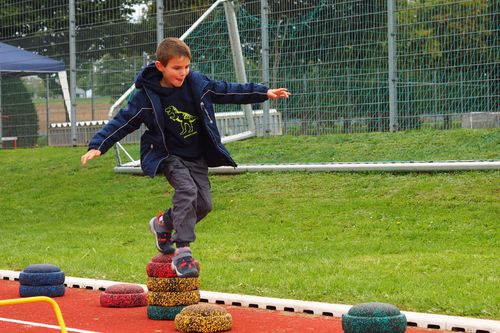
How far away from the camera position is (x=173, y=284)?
27.8 ft

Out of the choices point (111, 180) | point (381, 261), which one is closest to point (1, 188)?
point (111, 180)

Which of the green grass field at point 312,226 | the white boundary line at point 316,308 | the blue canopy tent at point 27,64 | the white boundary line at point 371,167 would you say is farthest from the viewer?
the blue canopy tent at point 27,64

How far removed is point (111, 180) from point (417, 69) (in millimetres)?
5907

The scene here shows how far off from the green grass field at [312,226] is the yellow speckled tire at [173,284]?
1.30 m

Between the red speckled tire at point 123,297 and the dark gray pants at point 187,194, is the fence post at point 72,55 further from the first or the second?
the dark gray pants at point 187,194

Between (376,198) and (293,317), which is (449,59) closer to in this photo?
(376,198)

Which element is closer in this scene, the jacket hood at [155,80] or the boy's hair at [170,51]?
the boy's hair at [170,51]

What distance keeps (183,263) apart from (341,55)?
940cm

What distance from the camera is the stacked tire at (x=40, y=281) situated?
10062 millimetres

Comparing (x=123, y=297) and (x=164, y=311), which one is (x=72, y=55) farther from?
(x=164, y=311)

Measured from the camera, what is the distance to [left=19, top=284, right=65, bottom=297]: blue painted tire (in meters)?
10.0

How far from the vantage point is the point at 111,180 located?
1883 centimetres

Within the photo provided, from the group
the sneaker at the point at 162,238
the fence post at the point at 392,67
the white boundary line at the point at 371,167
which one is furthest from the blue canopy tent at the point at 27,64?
the sneaker at the point at 162,238

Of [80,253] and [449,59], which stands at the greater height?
[449,59]
